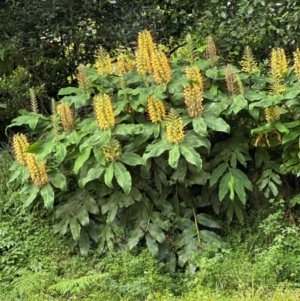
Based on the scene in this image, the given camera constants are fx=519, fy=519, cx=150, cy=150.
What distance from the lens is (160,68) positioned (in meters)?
4.62

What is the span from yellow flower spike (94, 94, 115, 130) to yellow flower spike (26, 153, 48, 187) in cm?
72

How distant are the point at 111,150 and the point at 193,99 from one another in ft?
2.76

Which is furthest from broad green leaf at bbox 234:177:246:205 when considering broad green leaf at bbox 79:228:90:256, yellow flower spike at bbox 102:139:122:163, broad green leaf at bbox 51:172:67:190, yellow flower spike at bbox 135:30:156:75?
broad green leaf at bbox 51:172:67:190

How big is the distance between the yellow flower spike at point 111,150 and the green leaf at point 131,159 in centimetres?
6

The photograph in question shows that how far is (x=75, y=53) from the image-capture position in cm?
702

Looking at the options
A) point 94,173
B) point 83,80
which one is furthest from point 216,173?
point 83,80

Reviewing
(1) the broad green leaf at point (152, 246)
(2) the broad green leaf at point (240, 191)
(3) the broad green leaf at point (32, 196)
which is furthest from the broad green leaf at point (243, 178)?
(3) the broad green leaf at point (32, 196)

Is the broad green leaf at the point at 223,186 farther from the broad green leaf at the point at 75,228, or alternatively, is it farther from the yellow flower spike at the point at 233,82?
the broad green leaf at the point at 75,228

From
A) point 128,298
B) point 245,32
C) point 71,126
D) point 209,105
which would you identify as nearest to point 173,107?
point 209,105

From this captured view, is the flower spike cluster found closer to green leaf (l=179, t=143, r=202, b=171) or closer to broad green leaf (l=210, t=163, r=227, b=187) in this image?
green leaf (l=179, t=143, r=202, b=171)

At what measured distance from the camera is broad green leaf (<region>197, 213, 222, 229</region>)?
4.74 m

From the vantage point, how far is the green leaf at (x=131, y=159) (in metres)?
4.52

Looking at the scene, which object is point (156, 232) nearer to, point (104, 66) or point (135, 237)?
point (135, 237)

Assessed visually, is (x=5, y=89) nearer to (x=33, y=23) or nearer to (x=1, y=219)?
(x=33, y=23)
